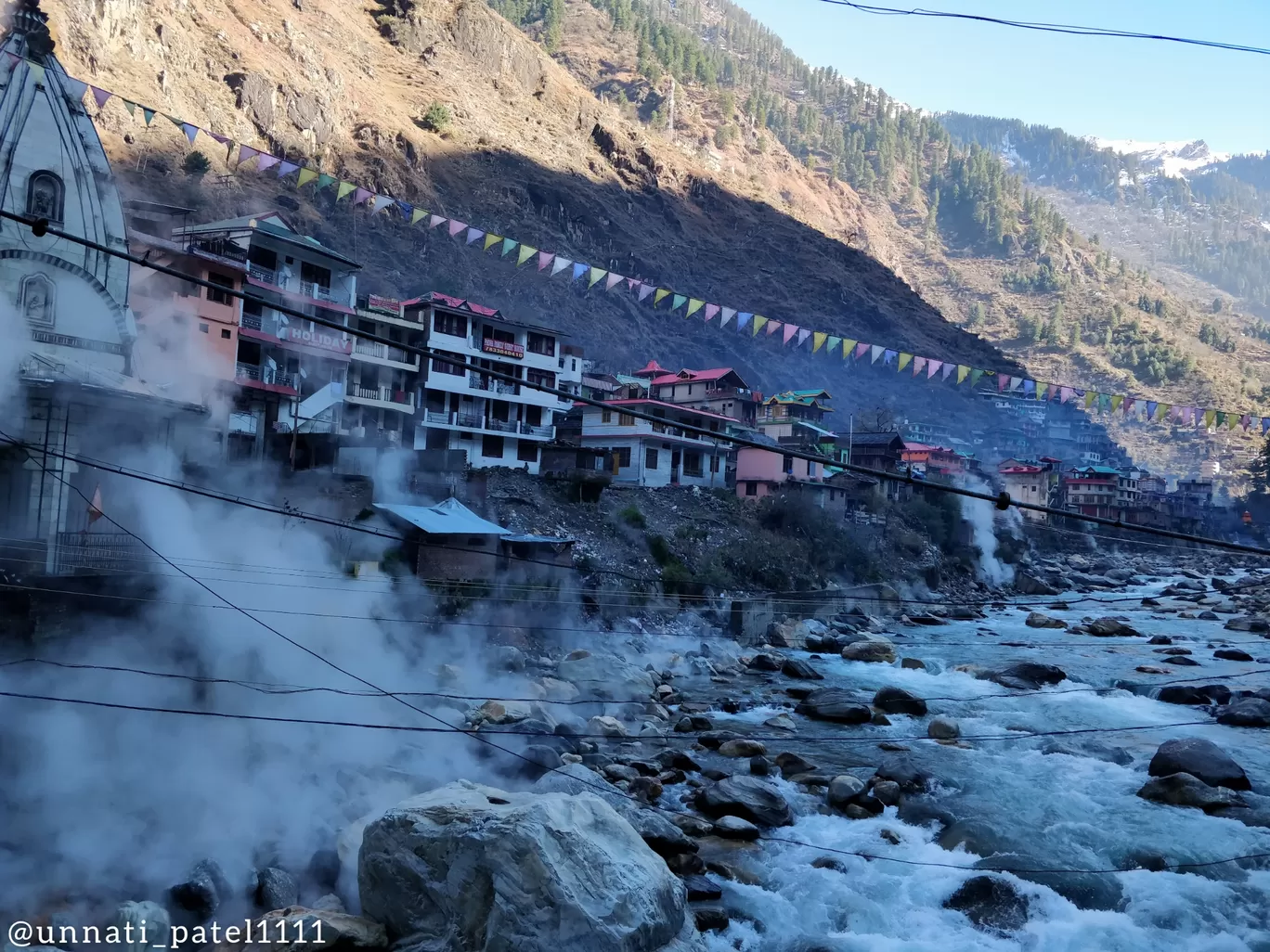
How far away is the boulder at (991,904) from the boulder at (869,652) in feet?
55.5

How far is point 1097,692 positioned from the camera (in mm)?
26891

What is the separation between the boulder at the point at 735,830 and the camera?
15383mm

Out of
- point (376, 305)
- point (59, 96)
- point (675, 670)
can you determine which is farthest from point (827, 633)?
point (59, 96)

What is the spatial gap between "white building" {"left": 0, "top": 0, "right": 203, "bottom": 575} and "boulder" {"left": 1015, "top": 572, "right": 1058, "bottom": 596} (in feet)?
157

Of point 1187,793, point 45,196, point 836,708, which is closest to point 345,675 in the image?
point 45,196

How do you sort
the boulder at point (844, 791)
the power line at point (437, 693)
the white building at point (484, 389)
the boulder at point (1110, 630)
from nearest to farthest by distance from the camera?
the power line at point (437, 693), the boulder at point (844, 791), the boulder at point (1110, 630), the white building at point (484, 389)

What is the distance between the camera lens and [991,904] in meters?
13.4

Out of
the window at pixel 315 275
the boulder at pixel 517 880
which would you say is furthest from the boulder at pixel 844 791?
the window at pixel 315 275

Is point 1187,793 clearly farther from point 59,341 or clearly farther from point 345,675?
point 59,341

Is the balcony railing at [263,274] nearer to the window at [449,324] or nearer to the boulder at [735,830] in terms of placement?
the window at [449,324]

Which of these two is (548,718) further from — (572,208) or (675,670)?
(572,208)

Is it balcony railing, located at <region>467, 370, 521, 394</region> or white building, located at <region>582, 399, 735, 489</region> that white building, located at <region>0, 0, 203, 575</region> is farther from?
white building, located at <region>582, 399, 735, 489</region>

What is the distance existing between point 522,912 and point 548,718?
10568 millimetres

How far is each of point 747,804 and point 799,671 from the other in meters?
11.9
